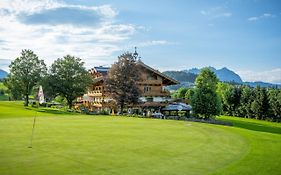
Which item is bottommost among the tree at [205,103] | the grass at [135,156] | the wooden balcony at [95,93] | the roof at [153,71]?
the grass at [135,156]

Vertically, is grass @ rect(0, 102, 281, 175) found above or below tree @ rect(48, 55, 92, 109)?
below

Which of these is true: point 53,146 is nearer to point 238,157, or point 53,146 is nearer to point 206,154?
point 206,154

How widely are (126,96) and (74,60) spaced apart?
21372mm

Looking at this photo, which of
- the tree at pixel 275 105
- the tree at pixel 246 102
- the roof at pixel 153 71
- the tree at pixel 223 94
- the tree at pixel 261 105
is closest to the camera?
the roof at pixel 153 71

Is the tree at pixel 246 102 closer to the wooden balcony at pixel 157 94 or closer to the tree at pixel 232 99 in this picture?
the tree at pixel 232 99

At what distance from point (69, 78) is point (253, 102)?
1936 inches

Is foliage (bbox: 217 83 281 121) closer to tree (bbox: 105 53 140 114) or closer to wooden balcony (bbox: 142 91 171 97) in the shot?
wooden balcony (bbox: 142 91 171 97)

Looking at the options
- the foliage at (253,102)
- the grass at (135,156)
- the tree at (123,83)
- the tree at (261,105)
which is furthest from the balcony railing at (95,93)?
the grass at (135,156)

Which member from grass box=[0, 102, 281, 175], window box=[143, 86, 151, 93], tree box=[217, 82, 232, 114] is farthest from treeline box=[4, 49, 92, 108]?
grass box=[0, 102, 281, 175]

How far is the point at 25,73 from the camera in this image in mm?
73188

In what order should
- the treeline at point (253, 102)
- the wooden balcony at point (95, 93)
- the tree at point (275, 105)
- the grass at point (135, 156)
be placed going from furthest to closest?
1. the treeline at point (253, 102)
2. the tree at point (275, 105)
3. the wooden balcony at point (95, 93)
4. the grass at point (135, 156)

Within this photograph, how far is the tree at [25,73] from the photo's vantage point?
238 feet

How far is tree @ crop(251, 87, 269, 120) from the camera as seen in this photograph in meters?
84.1

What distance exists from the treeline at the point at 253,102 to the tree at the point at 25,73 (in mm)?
35214
